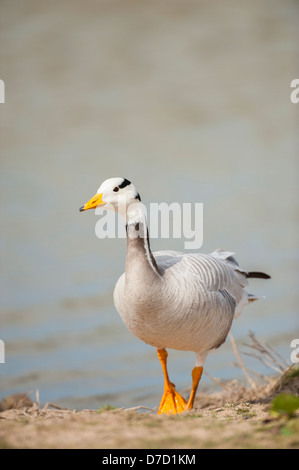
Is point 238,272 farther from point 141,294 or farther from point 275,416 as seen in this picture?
point 275,416

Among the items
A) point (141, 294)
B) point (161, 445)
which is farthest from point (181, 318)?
point (161, 445)

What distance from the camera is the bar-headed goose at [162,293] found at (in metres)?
4.59

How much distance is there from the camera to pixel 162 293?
461 cm

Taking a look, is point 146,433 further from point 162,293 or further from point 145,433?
point 162,293

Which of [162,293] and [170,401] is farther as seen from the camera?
[170,401]

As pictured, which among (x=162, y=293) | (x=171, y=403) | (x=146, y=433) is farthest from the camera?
(x=171, y=403)

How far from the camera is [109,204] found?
466 centimetres

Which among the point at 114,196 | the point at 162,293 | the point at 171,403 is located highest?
the point at 114,196

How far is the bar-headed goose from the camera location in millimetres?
4586

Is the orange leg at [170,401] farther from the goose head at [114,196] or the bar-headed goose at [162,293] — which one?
the goose head at [114,196]

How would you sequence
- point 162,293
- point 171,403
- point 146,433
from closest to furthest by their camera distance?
point 146,433, point 162,293, point 171,403

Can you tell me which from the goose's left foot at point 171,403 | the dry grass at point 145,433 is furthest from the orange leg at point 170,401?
the dry grass at point 145,433

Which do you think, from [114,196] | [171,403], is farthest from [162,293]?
[171,403]
